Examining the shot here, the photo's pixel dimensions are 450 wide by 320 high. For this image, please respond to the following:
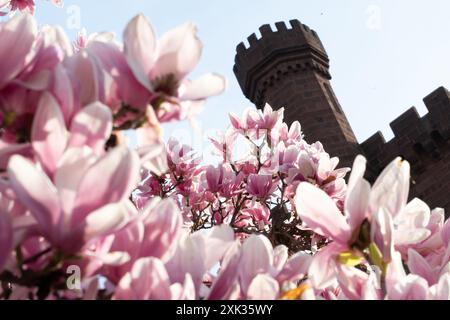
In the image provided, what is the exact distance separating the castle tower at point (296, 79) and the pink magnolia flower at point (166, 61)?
43.1 feet

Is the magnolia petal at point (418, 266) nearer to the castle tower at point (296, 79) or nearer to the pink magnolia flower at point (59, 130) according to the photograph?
the pink magnolia flower at point (59, 130)

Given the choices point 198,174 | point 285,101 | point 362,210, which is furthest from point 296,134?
point 285,101

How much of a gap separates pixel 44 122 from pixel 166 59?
0.75 ft

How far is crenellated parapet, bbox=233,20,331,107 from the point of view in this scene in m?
15.7

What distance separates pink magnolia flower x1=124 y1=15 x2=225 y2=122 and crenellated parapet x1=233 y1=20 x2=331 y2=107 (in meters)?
14.8

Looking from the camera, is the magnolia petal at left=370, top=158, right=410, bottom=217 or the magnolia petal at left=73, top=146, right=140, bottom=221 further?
the magnolia petal at left=370, top=158, right=410, bottom=217

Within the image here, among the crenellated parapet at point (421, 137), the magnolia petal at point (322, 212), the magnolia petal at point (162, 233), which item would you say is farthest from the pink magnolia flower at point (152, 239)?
the crenellated parapet at point (421, 137)

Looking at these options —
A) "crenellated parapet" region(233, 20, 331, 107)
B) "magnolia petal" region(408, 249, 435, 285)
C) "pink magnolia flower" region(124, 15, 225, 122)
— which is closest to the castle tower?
"crenellated parapet" region(233, 20, 331, 107)

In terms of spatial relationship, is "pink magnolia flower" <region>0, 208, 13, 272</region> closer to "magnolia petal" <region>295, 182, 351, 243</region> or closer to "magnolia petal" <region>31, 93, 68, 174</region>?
"magnolia petal" <region>31, 93, 68, 174</region>

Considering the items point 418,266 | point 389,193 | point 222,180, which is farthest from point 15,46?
point 222,180

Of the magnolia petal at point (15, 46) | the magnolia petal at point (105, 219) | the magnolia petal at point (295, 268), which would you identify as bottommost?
the magnolia petal at point (295, 268)

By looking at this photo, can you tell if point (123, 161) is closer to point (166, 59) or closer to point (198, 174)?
point (166, 59)

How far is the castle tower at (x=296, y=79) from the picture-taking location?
14305 millimetres

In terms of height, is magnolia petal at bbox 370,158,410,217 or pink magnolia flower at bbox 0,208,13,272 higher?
pink magnolia flower at bbox 0,208,13,272
